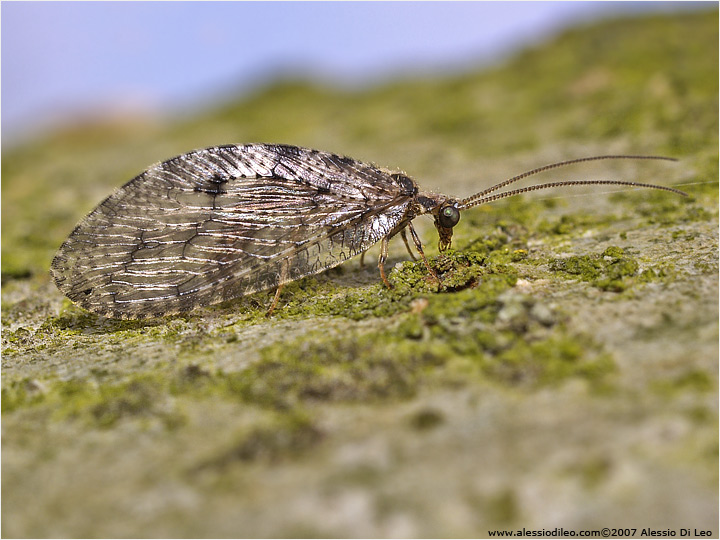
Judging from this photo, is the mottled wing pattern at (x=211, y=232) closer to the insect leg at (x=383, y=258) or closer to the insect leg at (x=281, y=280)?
the insect leg at (x=281, y=280)

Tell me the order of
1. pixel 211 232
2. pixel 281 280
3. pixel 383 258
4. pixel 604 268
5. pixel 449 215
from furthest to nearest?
pixel 449 215
pixel 383 258
pixel 281 280
pixel 211 232
pixel 604 268

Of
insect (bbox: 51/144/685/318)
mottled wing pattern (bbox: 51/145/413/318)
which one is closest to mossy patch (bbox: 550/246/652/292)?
insect (bbox: 51/144/685/318)

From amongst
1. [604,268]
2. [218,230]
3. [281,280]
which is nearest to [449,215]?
[604,268]

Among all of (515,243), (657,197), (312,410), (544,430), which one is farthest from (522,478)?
(657,197)

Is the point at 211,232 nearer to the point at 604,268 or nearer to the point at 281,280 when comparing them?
the point at 281,280

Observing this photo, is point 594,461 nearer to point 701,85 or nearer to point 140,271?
point 140,271

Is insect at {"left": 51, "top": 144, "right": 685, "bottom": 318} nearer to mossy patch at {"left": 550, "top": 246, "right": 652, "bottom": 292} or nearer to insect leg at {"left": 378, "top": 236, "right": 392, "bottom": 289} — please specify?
insect leg at {"left": 378, "top": 236, "right": 392, "bottom": 289}

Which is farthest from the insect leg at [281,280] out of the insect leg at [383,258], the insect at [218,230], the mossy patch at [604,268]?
the mossy patch at [604,268]
